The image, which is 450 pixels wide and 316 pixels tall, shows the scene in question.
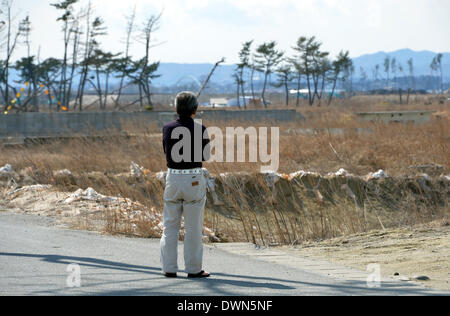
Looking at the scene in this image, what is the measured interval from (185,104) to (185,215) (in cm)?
100

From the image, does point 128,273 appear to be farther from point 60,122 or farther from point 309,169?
point 60,122

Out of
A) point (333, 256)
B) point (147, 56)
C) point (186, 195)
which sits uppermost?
point (147, 56)

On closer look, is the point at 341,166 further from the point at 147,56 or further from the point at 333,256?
the point at 147,56

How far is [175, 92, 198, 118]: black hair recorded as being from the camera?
224 inches

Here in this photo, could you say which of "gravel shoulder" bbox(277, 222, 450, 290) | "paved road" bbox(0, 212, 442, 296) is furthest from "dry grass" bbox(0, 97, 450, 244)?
"paved road" bbox(0, 212, 442, 296)

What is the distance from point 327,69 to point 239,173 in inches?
2557

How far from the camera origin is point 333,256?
766cm

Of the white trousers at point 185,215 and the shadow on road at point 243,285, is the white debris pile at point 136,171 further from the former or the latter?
the white trousers at point 185,215

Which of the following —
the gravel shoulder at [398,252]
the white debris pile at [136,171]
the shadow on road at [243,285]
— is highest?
the white debris pile at [136,171]

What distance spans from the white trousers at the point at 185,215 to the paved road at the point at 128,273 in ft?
0.62

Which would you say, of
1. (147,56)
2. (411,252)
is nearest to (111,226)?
(411,252)

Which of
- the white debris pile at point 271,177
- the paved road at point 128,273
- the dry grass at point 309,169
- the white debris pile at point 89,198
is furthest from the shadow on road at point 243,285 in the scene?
the white debris pile at point 271,177

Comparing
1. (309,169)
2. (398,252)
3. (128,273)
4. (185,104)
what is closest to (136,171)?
(309,169)

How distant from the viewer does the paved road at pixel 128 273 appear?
5195 mm
